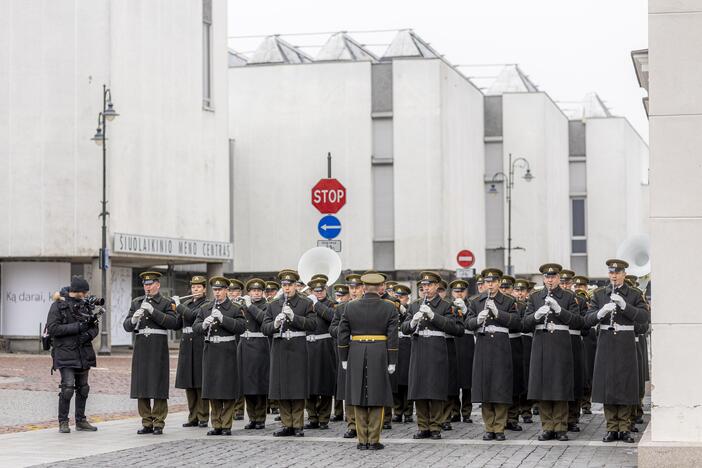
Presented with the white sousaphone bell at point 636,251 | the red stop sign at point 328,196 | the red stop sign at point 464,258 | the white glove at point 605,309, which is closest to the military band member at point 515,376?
the white glove at point 605,309

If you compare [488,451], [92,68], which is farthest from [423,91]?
[488,451]

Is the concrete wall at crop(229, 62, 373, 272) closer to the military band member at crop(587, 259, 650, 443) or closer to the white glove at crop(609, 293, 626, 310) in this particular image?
the military band member at crop(587, 259, 650, 443)

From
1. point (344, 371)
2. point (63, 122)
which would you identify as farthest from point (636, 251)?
point (63, 122)

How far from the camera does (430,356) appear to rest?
16453 millimetres

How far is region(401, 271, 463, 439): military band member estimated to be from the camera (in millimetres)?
16281

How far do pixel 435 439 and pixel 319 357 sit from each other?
2.60 meters

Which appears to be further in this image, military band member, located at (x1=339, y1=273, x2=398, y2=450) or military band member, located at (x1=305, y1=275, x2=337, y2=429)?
military band member, located at (x1=305, y1=275, x2=337, y2=429)

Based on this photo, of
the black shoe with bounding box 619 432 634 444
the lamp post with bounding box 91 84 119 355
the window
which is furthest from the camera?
the window

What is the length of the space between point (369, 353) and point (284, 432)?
1.89m

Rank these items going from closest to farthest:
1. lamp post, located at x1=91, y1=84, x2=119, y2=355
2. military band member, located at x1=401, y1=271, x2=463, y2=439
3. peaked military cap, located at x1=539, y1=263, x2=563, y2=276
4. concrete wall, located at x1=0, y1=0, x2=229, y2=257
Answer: peaked military cap, located at x1=539, y1=263, x2=563, y2=276
military band member, located at x1=401, y1=271, x2=463, y2=439
lamp post, located at x1=91, y1=84, x2=119, y2=355
concrete wall, located at x1=0, y1=0, x2=229, y2=257

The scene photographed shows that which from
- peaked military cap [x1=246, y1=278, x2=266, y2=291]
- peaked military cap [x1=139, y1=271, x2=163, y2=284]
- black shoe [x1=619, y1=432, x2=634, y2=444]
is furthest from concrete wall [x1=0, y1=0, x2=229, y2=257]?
black shoe [x1=619, y1=432, x2=634, y2=444]

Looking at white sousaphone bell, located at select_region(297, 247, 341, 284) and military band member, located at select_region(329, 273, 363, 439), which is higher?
white sousaphone bell, located at select_region(297, 247, 341, 284)

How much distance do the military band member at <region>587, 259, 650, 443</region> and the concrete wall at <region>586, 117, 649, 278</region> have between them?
5640 cm

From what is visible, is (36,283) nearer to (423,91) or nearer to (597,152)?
(423,91)
